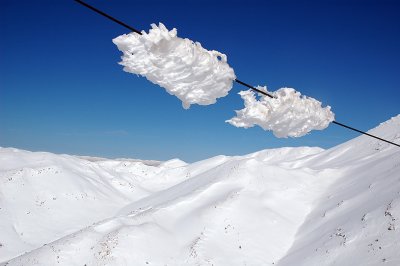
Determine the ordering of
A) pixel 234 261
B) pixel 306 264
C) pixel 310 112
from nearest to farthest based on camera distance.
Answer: pixel 310 112, pixel 306 264, pixel 234 261

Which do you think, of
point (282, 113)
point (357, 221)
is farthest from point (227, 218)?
point (282, 113)

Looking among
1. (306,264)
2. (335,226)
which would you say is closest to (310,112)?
(306,264)

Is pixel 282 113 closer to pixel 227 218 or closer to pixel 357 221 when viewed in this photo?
pixel 357 221

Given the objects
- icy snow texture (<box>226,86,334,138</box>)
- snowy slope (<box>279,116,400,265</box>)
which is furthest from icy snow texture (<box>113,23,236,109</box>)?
snowy slope (<box>279,116,400,265</box>)

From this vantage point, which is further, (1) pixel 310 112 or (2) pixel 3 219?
(2) pixel 3 219

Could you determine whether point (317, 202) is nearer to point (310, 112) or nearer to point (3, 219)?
point (310, 112)

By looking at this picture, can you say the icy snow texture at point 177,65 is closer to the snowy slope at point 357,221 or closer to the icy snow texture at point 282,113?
the icy snow texture at point 282,113

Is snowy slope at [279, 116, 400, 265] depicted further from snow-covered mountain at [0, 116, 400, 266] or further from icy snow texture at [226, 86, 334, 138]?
icy snow texture at [226, 86, 334, 138]
